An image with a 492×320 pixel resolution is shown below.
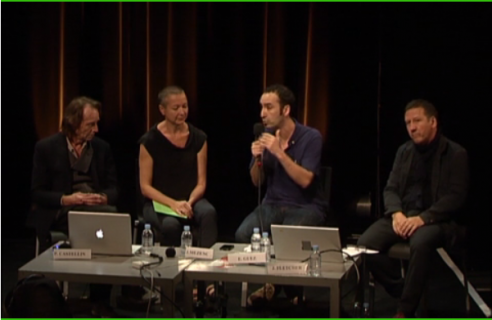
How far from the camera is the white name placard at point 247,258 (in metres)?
3.47

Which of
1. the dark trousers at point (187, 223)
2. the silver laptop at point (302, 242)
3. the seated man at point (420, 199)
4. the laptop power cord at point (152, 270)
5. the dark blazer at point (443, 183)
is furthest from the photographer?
the dark trousers at point (187, 223)

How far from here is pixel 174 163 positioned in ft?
15.4

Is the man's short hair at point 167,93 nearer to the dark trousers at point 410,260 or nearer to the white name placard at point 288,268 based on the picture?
the dark trousers at point 410,260

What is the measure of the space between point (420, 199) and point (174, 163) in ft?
4.82

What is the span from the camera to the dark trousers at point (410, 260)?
387cm

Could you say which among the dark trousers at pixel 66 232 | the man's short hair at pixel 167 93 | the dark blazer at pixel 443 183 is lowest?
the dark trousers at pixel 66 232

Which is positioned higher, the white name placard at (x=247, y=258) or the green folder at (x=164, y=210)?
the green folder at (x=164, y=210)

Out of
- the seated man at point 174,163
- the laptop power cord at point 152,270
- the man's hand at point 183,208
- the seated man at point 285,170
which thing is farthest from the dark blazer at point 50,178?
the laptop power cord at point 152,270

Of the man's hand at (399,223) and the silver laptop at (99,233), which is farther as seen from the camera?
the man's hand at (399,223)

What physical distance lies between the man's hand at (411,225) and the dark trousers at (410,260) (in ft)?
0.10

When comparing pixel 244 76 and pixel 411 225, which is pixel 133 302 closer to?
pixel 411 225

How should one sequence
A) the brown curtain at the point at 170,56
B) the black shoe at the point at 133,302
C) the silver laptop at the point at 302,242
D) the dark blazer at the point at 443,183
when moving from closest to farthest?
the silver laptop at the point at 302,242 → the dark blazer at the point at 443,183 → the black shoe at the point at 133,302 → the brown curtain at the point at 170,56

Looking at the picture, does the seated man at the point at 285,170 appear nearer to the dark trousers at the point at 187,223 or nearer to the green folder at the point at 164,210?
the dark trousers at the point at 187,223

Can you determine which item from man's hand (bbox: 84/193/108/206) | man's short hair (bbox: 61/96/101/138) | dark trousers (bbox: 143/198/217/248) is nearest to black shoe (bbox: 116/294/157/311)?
dark trousers (bbox: 143/198/217/248)
